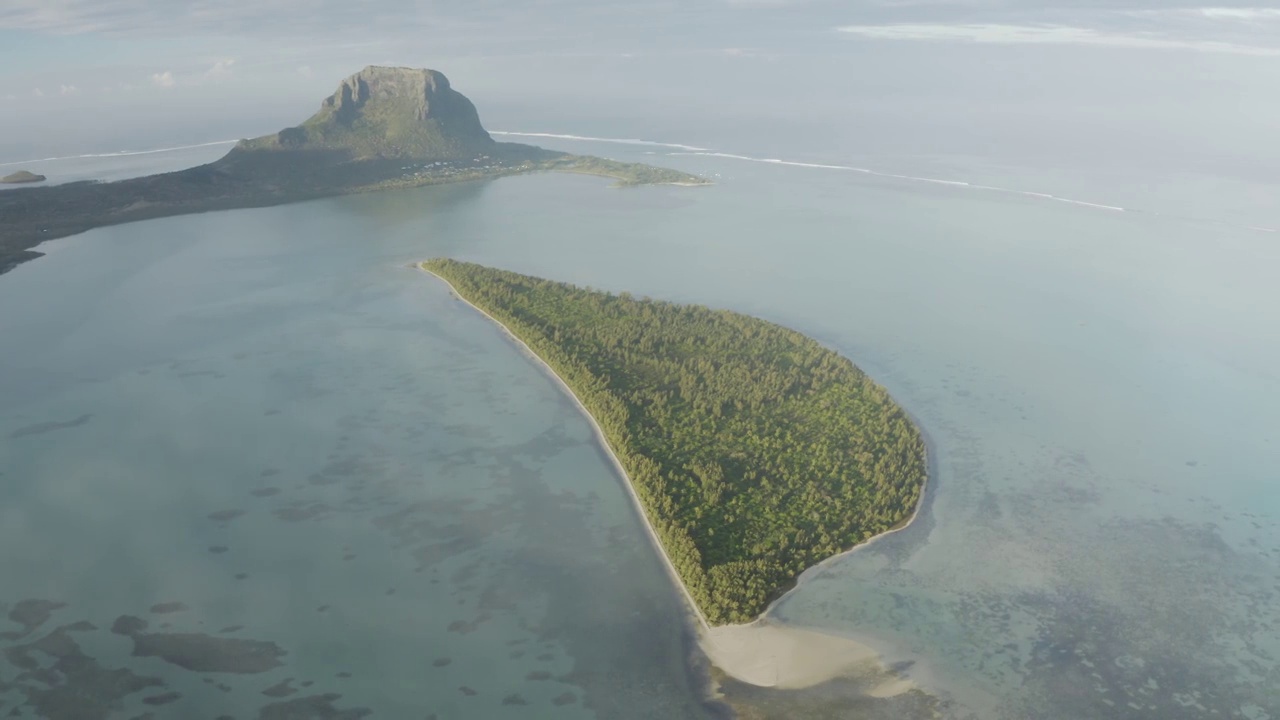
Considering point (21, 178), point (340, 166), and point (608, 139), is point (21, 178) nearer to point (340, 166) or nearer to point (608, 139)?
point (340, 166)

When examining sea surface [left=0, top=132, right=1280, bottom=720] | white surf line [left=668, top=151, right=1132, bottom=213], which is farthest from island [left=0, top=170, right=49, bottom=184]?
white surf line [left=668, top=151, right=1132, bottom=213]

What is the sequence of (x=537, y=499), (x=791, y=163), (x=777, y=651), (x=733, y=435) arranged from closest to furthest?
1. (x=777, y=651)
2. (x=537, y=499)
3. (x=733, y=435)
4. (x=791, y=163)

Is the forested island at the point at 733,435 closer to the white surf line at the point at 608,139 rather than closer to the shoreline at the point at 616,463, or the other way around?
the shoreline at the point at 616,463

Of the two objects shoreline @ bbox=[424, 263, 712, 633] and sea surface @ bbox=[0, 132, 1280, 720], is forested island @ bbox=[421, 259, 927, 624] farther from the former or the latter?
sea surface @ bbox=[0, 132, 1280, 720]

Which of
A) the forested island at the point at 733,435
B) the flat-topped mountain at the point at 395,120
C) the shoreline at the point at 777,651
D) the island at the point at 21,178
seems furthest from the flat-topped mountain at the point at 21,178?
the shoreline at the point at 777,651

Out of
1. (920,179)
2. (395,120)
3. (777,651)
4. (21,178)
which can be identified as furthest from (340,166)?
(777,651)

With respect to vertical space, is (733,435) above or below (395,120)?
below

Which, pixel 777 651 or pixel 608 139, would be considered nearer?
pixel 777 651
